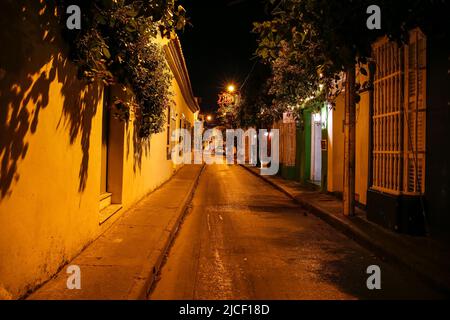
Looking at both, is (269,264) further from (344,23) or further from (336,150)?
(336,150)

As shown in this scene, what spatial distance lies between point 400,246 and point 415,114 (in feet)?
7.85

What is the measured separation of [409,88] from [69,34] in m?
5.85

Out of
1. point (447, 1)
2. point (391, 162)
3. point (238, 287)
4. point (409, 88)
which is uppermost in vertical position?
point (447, 1)

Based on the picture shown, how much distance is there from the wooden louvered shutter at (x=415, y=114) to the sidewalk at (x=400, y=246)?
1.00m

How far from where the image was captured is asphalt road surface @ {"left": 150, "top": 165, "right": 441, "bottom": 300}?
5246mm

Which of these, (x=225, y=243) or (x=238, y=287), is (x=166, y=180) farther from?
(x=238, y=287)

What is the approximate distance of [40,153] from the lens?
480 cm

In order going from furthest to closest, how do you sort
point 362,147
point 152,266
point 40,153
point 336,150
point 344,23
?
point 336,150 < point 362,147 < point 344,23 < point 152,266 < point 40,153

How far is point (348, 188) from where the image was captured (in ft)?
32.2

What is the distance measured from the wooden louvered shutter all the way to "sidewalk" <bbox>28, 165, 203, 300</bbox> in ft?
14.8

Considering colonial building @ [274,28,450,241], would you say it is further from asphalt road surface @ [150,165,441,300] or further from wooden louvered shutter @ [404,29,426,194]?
asphalt road surface @ [150,165,441,300]

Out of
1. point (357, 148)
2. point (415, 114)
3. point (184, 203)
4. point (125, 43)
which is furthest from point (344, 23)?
point (184, 203)
